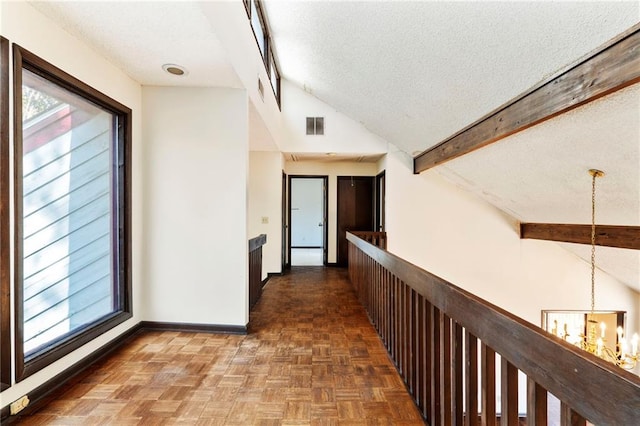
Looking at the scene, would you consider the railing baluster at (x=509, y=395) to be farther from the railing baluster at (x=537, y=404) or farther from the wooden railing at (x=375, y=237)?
the wooden railing at (x=375, y=237)

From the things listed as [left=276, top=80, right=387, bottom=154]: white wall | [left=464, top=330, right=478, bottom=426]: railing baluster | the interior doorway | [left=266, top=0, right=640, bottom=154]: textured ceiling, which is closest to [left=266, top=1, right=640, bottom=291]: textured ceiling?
[left=266, top=0, right=640, bottom=154]: textured ceiling

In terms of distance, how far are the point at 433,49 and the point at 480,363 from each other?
2.38 metres

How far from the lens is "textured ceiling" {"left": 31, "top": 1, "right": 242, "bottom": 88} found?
180 centimetres

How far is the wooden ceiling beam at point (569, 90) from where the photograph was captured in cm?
166

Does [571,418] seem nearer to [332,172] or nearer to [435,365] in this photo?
[435,365]

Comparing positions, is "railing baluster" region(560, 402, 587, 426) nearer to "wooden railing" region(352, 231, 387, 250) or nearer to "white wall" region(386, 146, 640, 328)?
"wooden railing" region(352, 231, 387, 250)

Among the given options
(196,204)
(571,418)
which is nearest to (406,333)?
(571,418)

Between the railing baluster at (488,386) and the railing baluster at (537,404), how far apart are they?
230mm

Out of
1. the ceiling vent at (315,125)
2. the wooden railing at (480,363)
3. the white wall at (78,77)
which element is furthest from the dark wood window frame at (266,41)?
the wooden railing at (480,363)

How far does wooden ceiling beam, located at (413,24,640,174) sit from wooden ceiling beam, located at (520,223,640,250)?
6.83 ft

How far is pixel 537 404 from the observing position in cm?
94

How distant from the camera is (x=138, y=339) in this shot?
277 cm

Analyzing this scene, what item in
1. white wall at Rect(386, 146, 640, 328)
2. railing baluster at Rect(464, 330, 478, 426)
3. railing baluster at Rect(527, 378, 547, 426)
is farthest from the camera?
white wall at Rect(386, 146, 640, 328)

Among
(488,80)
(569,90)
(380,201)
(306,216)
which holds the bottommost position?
(306,216)
